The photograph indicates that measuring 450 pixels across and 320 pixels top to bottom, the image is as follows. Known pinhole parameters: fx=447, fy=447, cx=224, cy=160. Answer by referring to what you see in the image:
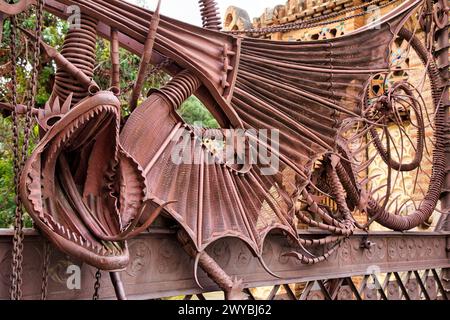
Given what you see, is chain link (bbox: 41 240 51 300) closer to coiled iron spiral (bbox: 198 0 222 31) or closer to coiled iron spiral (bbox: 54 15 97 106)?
coiled iron spiral (bbox: 54 15 97 106)

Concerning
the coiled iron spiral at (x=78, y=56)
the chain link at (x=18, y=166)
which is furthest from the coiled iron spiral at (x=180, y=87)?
the chain link at (x=18, y=166)

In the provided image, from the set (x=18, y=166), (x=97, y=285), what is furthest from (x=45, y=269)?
(x=18, y=166)

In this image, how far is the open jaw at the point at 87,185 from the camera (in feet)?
2.98

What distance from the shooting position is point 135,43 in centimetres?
124

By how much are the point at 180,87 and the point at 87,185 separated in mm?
382

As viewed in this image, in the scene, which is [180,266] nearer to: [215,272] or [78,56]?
[215,272]

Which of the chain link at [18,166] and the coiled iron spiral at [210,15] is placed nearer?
the chain link at [18,166]

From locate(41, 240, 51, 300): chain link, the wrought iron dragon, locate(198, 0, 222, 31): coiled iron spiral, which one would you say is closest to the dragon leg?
the wrought iron dragon

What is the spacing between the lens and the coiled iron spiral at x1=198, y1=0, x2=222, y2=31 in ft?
4.56

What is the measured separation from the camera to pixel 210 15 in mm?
1405

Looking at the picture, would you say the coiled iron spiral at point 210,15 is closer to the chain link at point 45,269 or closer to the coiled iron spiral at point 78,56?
the coiled iron spiral at point 78,56

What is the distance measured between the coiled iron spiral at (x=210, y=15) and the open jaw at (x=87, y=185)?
1.76 ft

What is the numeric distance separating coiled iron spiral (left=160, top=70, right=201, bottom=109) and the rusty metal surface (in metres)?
0.37
